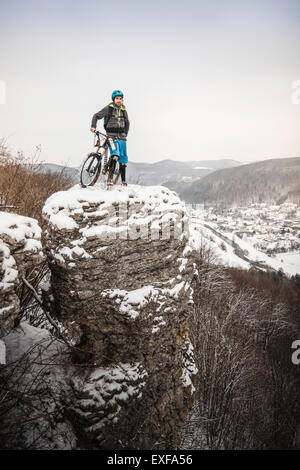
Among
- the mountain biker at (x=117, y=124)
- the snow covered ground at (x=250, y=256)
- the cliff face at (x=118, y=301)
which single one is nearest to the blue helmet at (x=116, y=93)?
the mountain biker at (x=117, y=124)

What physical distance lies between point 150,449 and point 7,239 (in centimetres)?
545

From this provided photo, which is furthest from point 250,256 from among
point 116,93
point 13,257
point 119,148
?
point 13,257

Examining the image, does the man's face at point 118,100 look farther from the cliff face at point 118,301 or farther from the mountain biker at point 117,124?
the cliff face at point 118,301

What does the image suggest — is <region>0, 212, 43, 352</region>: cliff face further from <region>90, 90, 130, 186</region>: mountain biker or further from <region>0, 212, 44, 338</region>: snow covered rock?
<region>90, 90, 130, 186</region>: mountain biker

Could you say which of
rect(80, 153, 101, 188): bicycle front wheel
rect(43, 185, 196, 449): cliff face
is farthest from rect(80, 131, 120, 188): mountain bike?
rect(43, 185, 196, 449): cliff face

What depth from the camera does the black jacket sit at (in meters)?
5.30

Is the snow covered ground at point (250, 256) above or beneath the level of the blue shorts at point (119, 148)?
beneath

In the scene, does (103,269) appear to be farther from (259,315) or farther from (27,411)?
(259,315)

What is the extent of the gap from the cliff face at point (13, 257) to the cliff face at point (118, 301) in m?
0.58

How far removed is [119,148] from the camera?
219 inches

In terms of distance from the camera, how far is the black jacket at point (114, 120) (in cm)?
530

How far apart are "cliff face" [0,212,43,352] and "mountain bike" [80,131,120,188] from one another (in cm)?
218

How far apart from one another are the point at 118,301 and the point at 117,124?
4.38m

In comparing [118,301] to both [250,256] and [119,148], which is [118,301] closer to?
[119,148]
